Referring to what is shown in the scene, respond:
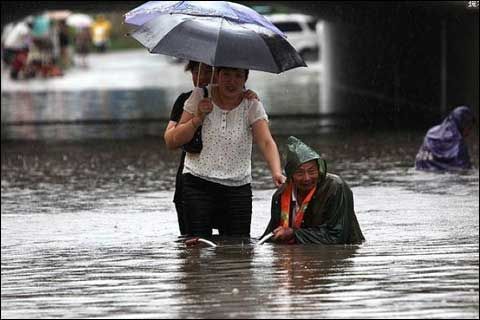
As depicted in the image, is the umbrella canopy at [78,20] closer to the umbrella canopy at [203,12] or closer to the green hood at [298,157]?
the umbrella canopy at [203,12]

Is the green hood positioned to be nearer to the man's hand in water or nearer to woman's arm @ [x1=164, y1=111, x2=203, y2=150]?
the man's hand in water

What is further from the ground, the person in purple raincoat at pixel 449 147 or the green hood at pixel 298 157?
the green hood at pixel 298 157

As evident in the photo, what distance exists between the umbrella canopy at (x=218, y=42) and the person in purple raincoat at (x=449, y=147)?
7313 mm

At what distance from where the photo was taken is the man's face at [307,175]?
29.0 ft

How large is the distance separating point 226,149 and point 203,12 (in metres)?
0.92

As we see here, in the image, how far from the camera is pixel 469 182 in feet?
49.8

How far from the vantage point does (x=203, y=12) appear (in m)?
9.26

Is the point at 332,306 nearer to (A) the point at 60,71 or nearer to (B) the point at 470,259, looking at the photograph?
(B) the point at 470,259

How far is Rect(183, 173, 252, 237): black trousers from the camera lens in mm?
9016

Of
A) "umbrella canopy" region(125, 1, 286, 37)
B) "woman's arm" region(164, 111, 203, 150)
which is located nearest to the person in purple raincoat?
"umbrella canopy" region(125, 1, 286, 37)

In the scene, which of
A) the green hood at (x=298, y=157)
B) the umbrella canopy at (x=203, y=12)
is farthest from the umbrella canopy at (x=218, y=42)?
the green hood at (x=298, y=157)

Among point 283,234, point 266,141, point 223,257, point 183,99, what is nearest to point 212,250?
point 223,257

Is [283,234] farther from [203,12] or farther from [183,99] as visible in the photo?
[203,12]

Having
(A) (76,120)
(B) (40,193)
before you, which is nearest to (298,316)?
(B) (40,193)
